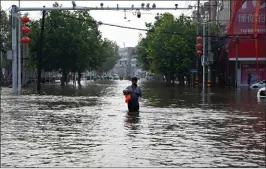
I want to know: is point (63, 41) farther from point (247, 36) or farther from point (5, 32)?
point (247, 36)

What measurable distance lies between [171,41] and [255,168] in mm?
66235

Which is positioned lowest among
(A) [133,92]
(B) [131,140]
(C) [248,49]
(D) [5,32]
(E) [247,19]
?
(B) [131,140]

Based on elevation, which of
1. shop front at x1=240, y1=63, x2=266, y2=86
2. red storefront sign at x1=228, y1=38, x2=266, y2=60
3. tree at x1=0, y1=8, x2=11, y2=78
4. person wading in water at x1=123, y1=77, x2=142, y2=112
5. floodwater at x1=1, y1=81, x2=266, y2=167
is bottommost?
floodwater at x1=1, y1=81, x2=266, y2=167

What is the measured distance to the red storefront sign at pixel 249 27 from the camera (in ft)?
223

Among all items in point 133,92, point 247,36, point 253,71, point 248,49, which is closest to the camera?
point 133,92

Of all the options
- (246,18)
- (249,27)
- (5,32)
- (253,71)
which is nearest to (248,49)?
(249,27)

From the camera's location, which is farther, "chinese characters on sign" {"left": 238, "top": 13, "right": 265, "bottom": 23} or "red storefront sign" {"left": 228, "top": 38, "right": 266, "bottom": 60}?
"red storefront sign" {"left": 228, "top": 38, "right": 266, "bottom": 60}

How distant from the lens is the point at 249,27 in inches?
2707

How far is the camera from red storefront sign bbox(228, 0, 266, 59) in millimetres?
68062

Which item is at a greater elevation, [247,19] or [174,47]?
[247,19]

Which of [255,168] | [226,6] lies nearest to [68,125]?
[255,168]

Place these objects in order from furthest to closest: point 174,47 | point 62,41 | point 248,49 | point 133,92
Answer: point 174,47 < point 62,41 < point 248,49 < point 133,92

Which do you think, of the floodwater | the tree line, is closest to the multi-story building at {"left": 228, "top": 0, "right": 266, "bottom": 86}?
the tree line

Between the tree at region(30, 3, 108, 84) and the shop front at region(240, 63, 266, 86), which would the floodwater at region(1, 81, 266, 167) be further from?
the shop front at region(240, 63, 266, 86)
